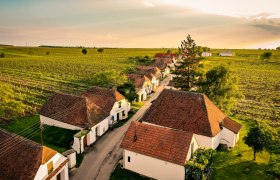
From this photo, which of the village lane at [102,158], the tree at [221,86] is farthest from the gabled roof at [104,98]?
the tree at [221,86]

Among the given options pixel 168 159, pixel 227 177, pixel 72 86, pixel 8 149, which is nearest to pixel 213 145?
pixel 227 177

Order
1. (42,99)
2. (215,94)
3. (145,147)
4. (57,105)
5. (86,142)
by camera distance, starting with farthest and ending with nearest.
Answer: (42,99) < (215,94) < (57,105) < (86,142) < (145,147)

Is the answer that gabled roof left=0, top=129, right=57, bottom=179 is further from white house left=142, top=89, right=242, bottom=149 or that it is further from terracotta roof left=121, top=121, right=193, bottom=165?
white house left=142, top=89, right=242, bottom=149

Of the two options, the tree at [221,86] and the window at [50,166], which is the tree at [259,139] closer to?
the tree at [221,86]

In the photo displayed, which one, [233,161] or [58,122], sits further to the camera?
[58,122]

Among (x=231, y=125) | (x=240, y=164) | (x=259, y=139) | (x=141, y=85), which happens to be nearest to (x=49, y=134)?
(x=240, y=164)

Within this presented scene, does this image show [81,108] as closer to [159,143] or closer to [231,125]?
[159,143]

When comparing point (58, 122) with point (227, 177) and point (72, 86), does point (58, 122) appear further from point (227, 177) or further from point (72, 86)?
point (72, 86)

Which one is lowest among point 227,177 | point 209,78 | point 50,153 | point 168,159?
point 227,177
